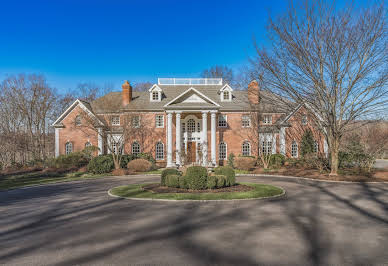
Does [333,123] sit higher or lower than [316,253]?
higher

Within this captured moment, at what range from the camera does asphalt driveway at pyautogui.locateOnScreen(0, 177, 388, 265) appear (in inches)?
219

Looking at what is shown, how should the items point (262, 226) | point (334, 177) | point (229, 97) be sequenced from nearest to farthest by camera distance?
point (262, 226)
point (334, 177)
point (229, 97)

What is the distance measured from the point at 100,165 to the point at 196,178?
44.4ft

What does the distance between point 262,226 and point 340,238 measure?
2064mm

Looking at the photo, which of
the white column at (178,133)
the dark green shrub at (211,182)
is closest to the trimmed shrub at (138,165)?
the white column at (178,133)

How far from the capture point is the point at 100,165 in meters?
23.7

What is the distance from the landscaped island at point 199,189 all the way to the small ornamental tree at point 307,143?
1704 centimetres

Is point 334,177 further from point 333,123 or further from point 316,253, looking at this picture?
point 316,253

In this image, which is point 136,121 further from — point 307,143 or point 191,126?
point 307,143

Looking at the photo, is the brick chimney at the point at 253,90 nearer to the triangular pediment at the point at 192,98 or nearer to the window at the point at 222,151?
the triangular pediment at the point at 192,98

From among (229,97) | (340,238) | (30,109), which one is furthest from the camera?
(30,109)

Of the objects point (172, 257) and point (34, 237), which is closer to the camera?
point (172, 257)

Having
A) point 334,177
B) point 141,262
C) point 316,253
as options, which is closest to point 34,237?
point 141,262

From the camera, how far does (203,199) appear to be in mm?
11461
